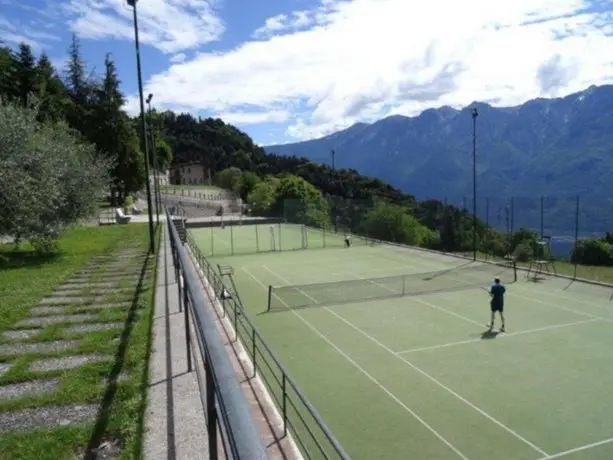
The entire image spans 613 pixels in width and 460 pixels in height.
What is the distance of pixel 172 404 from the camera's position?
5660 mm

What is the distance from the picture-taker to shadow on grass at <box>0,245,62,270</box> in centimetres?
1919

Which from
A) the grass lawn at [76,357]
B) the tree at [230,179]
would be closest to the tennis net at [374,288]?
the grass lawn at [76,357]

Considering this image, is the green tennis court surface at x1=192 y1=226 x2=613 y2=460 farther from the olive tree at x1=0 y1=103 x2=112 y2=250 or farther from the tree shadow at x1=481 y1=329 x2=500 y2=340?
the olive tree at x1=0 y1=103 x2=112 y2=250

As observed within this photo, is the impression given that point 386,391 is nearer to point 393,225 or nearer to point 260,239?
point 260,239

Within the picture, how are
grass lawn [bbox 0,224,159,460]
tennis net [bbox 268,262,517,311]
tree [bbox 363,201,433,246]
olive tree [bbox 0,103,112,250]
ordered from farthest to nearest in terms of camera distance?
tree [bbox 363,201,433,246]
tennis net [bbox 268,262,517,311]
olive tree [bbox 0,103,112,250]
grass lawn [bbox 0,224,159,460]

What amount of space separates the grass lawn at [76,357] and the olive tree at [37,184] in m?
2.18

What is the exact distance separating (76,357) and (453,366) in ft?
27.6

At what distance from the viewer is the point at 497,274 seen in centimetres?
2509

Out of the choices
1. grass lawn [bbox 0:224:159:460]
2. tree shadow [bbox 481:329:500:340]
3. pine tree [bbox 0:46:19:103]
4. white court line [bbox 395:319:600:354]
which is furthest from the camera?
pine tree [bbox 0:46:19:103]

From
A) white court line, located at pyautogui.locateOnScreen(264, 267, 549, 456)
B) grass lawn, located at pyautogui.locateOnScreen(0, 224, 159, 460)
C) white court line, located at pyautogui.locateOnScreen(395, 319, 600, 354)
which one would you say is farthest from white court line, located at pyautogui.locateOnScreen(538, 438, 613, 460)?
grass lawn, located at pyautogui.locateOnScreen(0, 224, 159, 460)

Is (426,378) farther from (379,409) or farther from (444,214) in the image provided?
(444,214)

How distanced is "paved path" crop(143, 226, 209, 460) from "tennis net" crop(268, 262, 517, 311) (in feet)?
34.7

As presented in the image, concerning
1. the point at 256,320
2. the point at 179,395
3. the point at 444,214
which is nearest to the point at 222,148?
the point at 444,214

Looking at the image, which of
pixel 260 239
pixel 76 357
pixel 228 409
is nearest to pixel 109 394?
pixel 76 357
